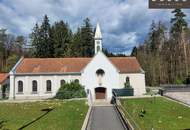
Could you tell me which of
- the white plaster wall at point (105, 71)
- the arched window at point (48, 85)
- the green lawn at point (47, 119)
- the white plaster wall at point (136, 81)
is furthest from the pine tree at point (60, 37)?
the green lawn at point (47, 119)

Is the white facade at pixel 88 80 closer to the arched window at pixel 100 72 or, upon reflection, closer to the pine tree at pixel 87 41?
the arched window at pixel 100 72

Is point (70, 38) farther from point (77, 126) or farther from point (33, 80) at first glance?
point (77, 126)

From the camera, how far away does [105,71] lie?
53156 millimetres

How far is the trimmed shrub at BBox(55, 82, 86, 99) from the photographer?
47478mm

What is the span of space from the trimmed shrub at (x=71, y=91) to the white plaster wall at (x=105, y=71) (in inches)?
132

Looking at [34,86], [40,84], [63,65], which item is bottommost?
[34,86]

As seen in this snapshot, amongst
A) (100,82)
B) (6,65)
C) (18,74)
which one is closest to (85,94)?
(100,82)

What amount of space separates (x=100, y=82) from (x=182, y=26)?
3730 centimetres

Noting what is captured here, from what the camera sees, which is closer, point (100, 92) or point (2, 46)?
point (100, 92)

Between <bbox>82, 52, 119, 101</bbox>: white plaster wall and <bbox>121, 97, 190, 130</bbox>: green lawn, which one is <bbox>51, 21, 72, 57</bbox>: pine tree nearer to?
<bbox>82, 52, 119, 101</bbox>: white plaster wall

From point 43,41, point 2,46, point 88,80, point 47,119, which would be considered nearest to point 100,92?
point 88,80

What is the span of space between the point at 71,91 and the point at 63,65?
32.4ft

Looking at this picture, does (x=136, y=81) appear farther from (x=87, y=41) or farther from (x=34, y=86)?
(x=87, y=41)

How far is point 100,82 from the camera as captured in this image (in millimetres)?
52875
